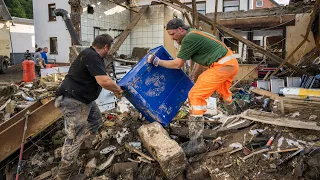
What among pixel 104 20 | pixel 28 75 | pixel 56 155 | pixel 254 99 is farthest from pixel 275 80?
pixel 28 75

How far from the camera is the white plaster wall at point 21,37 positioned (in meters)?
23.9

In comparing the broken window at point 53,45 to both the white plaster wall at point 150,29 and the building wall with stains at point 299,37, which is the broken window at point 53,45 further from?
the building wall with stains at point 299,37

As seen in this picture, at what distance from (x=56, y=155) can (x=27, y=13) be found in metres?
32.2

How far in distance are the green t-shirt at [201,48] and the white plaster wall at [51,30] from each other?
16.0m

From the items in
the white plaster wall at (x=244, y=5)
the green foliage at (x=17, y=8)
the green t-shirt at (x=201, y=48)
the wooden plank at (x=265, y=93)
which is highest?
the green foliage at (x=17, y=8)

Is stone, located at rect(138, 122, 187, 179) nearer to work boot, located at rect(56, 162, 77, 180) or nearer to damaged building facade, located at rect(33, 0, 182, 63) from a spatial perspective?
work boot, located at rect(56, 162, 77, 180)

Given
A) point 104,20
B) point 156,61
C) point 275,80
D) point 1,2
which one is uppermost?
point 1,2

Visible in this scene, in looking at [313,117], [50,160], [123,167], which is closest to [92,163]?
[123,167]

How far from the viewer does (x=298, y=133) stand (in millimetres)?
3297

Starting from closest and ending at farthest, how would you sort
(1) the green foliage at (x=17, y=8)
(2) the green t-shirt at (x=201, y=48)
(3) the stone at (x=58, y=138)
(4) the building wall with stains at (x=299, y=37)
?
(2) the green t-shirt at (x=201, y=48) → (3) the stone at (x=58, y=138) → (4) the building wall with stains at (x=299, y=37) → (1) the green foliage at (x=17, y=8)

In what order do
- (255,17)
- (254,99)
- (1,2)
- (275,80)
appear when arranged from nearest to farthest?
(254,99) → (275,80) → (255,17) → (1,2)

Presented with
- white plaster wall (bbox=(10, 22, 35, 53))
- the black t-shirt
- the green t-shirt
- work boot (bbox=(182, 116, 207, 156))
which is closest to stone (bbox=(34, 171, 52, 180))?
the black t-shirt

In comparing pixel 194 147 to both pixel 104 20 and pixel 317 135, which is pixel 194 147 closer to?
pixel 317 135

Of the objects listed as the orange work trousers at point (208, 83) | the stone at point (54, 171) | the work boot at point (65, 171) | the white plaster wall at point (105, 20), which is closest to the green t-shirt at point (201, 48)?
the orange work trousers at point (208, 83)
